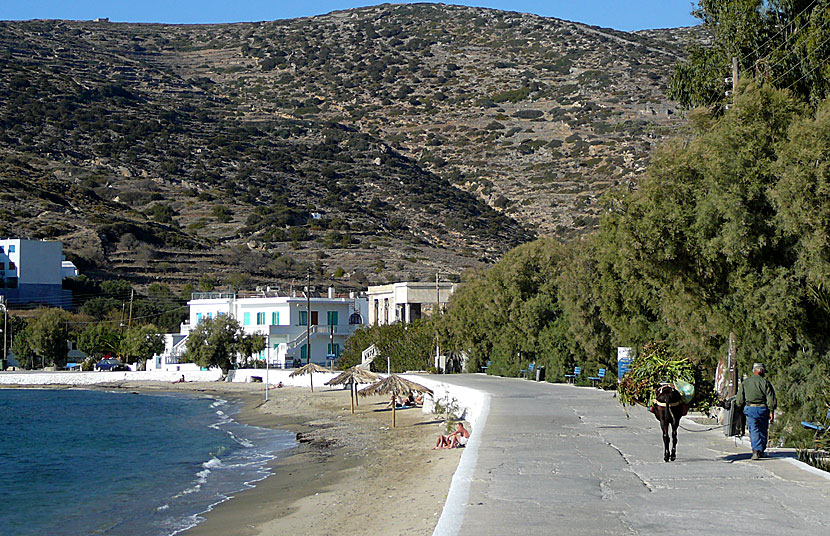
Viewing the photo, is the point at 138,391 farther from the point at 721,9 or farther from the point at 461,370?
the point at 721,9

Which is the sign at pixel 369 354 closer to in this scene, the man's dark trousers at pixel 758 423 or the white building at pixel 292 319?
the white building at pixel 292 319

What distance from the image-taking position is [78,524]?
2038cm

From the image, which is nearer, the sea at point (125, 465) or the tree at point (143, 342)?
the sea at point (125, 465)

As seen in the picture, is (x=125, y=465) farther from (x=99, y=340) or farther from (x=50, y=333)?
(x=50, y=333)

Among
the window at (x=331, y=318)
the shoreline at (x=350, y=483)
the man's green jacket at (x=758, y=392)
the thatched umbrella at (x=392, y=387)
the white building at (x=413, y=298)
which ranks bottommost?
the shoreline at (x=350, y=483)

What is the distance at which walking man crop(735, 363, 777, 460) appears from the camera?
13.2m

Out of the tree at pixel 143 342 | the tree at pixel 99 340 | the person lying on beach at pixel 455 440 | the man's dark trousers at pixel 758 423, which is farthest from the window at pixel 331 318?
the man's dark trousers at pixel 758 423

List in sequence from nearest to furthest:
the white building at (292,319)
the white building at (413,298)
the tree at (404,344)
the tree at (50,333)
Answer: the tree at (404,344)
the white building at (413,298)
the white building at (292,319)
the tree at (50,333)

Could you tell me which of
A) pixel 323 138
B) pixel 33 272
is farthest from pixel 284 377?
pixel 323 138

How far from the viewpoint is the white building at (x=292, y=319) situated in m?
72.8

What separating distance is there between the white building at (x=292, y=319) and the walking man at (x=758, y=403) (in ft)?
190

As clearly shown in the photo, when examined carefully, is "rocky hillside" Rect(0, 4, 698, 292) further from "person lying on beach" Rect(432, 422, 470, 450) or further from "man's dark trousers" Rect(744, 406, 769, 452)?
"man's dark trousers" Rect(744, 406, 769, 452)

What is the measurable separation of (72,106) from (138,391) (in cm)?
6354

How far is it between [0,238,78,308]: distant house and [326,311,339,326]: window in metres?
28.3
